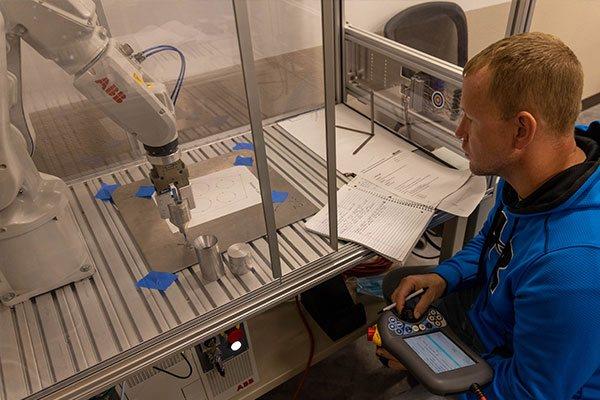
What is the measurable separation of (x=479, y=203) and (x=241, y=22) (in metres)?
0.86

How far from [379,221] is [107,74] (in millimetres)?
735

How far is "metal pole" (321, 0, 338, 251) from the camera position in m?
0.81

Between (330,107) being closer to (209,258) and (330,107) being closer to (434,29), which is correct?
(209,258)

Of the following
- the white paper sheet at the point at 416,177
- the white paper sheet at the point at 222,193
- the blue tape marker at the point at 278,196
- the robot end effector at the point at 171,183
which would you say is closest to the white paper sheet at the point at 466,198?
the white paper sheet at the point at 416,177

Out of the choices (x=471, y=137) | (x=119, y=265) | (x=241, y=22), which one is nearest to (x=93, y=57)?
(x=241, y=22)

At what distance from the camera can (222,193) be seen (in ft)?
4.33

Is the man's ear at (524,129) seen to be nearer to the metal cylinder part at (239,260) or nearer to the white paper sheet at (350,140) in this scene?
the white paper sheet at (350,140)

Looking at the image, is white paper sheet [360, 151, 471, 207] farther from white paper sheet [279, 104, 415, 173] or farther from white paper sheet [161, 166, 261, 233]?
white paper sheet [161, 166, 261, 233]

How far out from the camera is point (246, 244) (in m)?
1.16

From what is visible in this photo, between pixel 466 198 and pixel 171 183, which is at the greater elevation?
pixel 171 183

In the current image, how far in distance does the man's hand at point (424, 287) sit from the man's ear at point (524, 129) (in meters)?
0.45

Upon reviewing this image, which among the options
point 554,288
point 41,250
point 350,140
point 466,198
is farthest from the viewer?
point 350,140

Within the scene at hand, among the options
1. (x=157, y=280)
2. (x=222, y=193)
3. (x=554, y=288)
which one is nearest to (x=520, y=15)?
(x=554, y=288)

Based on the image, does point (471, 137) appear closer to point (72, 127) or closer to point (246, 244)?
point (246, 244)
